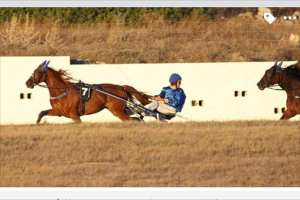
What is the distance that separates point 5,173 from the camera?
1736 centimetres

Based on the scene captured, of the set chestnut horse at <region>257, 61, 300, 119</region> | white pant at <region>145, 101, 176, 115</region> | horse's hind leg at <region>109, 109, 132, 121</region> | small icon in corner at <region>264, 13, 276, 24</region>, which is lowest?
horse's hind leg at <region>109, 109, 132, 121</region>

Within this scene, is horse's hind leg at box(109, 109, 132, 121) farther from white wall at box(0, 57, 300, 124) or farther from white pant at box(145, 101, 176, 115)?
white wall at box(0, 57, 300, 124)

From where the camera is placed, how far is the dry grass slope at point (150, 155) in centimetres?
1692

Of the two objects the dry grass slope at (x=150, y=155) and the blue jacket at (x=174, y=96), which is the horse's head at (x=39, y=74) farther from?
the blue jacket at (x=174, y=96)

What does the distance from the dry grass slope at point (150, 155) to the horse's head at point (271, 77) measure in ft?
5.71

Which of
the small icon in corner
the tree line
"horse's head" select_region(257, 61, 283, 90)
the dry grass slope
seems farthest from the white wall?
the small icon in corner

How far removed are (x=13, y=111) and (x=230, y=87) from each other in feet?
18.6

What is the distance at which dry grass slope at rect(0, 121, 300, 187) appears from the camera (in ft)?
55.5

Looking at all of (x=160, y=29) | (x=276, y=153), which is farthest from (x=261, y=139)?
(x=160, y=29)

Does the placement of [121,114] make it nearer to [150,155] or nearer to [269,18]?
[150,155]

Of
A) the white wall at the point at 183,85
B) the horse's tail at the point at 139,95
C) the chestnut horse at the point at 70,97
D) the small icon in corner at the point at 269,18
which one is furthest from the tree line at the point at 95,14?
the chestnut horse at the point at 70,97

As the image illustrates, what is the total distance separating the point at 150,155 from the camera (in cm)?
1902

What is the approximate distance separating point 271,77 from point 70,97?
5.02m

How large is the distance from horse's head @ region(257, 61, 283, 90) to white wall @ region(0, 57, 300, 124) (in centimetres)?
105
